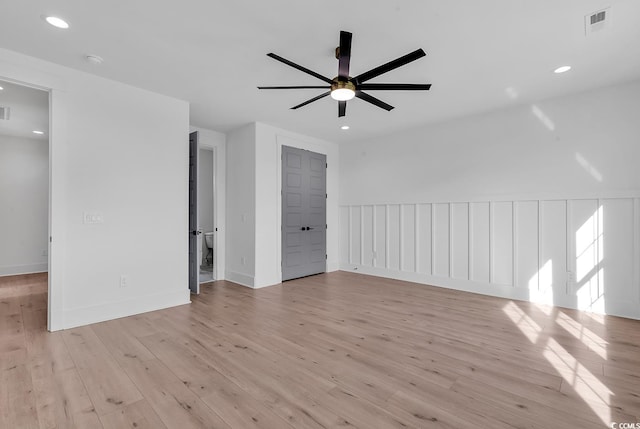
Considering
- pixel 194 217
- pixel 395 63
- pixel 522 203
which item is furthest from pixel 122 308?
pixel 522 203

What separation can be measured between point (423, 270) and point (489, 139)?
92.0 inches

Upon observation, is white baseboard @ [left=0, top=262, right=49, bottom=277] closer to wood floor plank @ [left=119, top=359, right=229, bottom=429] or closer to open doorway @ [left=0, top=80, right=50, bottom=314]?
open doorway @ [left=0, top=80, right=50, bottom=314]

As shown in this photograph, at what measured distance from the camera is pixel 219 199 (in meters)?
5.36

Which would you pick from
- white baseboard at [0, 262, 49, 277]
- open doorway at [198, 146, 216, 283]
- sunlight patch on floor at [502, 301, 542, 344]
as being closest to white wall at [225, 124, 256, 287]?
open doorway at [198, 146, 216, 283]

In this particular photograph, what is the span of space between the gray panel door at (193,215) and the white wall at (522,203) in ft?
10.6

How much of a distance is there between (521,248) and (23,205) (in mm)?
9058

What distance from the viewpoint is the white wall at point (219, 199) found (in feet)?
17.5

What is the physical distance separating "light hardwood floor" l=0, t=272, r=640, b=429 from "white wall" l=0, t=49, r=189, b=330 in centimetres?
33

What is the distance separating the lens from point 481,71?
313 centimetres

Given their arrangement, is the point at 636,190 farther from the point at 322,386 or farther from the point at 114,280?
the point at 114,280

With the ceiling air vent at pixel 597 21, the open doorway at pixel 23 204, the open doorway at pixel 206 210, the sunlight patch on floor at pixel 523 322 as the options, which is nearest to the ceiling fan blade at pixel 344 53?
the ceiling air vent at pixel 597 21

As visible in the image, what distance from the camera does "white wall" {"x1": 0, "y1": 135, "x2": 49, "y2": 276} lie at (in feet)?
18.7

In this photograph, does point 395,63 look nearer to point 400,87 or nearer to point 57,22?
point 400,87

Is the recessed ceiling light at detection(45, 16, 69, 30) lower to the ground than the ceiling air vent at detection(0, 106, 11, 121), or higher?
higher
